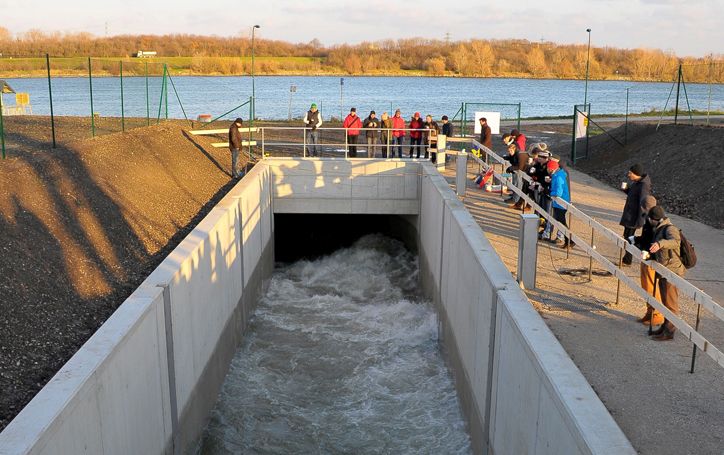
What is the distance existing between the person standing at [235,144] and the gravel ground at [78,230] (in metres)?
0.39

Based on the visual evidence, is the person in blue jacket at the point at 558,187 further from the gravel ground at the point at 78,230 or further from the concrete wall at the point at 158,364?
the gravel ground at the point at 78,230

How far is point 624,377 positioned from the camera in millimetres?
7902

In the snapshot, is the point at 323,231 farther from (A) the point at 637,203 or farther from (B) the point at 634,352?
(B) the point at 634,352

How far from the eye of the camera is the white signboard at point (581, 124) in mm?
27812

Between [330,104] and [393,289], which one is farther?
[330,104]

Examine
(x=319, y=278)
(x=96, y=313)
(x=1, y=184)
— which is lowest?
(x=319, y=278)

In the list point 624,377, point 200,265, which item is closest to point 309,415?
point 200,265

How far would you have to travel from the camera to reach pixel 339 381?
13.4 m

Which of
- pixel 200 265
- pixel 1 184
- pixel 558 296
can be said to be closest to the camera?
pixel 558 296

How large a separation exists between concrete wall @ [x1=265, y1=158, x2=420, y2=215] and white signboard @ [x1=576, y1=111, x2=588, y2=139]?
882 cm

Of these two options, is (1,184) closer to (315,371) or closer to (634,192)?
(315,371)

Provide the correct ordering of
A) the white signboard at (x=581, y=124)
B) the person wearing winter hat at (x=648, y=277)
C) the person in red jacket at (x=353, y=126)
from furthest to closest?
the white signboard at (x=581, y=124)
the person in red jacket at (x=353, y=126)
the person wearing winter hat at (x=648, y=277)

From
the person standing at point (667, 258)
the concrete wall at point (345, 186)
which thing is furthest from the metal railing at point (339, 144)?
the person standing at point (667, 258)

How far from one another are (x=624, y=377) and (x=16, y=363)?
6.60 m
